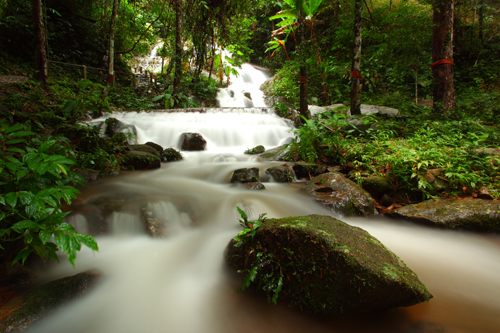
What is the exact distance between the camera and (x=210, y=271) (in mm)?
2480

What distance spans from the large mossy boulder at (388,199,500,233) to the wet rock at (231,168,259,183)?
2.38m

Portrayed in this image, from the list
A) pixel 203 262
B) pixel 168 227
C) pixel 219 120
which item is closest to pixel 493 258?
pixel 203 262

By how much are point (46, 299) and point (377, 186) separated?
443cm

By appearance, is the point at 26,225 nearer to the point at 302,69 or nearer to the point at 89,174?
the point at 89,174

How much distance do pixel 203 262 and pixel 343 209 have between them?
218cm

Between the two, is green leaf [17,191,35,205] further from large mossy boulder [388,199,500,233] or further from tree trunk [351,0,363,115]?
tree trunk [351,0,363,115]

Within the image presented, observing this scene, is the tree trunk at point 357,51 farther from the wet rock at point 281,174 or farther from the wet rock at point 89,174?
the wet rock at point 89,174

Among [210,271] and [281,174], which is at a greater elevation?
[281,174]

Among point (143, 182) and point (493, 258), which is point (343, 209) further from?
point (143, 182)

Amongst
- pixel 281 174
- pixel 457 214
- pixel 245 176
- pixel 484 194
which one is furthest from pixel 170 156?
pixel 484 194

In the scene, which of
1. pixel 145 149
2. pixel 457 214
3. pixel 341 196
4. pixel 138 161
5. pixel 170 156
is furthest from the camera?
pixel 170 156

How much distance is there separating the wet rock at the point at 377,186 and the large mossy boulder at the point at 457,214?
1.85ft

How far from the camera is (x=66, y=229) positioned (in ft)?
5.70

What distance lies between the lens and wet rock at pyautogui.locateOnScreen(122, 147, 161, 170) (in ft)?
17.1
